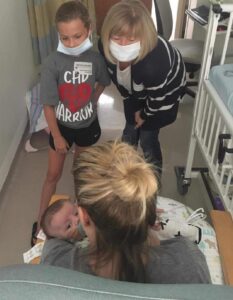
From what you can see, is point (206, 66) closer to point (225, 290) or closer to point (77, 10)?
point (77, 10)

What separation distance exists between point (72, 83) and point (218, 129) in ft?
2.06

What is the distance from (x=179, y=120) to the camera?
8.79ft

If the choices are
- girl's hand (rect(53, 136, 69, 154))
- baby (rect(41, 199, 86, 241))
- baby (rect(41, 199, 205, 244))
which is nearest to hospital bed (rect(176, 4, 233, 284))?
baby (rect(41, 199, 205, 244))

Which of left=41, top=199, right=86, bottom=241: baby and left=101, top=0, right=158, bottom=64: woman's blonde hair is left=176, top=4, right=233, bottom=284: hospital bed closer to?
left=101, top=0, right=158, bottom=64: woman's blonde hair

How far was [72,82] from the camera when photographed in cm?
146

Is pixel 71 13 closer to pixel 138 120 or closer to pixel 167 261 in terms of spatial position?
pixel 138 120

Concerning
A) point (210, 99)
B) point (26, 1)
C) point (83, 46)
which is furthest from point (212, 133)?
point (26, 1)

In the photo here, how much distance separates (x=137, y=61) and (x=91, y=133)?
1.35 feet

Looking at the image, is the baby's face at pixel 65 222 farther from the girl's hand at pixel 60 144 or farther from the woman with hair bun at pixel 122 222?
the girl's hand at pixel 60 144

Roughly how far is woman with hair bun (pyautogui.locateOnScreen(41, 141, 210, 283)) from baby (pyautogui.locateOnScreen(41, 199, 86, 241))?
25 centimetres

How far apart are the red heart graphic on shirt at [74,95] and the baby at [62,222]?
1.47ft

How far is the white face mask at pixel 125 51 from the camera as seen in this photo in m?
1.33

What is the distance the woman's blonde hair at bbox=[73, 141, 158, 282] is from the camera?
70cm

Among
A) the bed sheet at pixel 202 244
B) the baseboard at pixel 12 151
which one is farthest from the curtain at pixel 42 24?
the bed sheet at pixel 202 244
